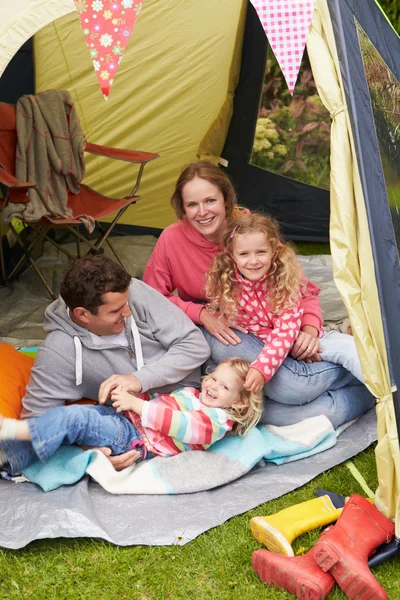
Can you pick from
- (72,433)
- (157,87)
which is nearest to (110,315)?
(72,433)

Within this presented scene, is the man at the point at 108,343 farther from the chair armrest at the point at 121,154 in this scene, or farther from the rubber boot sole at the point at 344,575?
the chair armrest at the point at 121,154

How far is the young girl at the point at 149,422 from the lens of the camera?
235 centimetres

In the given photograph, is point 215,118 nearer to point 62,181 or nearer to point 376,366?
point 62,181

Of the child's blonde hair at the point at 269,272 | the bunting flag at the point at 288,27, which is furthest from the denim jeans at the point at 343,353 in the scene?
the bunting flag at the point at 288,27

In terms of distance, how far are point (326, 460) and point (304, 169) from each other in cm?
256

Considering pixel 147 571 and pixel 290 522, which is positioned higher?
pixel 290 522

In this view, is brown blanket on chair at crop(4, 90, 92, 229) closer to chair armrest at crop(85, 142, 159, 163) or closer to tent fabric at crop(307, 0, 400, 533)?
chair armrest at crop(85, 142, 159, 163)

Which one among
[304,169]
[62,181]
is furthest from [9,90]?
[304,169]

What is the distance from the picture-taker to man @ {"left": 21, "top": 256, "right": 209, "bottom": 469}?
2.50 metres

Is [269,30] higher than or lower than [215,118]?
higher

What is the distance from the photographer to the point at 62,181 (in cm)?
429

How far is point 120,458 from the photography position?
2.47m

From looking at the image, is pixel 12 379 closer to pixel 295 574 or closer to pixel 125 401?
pixel 125 401

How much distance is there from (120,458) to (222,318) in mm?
681
